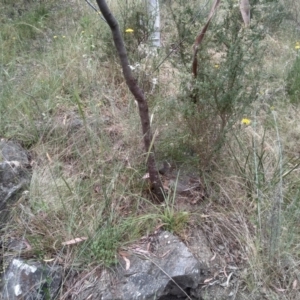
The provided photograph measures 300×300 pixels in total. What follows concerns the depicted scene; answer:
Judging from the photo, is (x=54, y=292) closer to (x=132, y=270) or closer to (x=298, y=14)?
(x=132, y=270)

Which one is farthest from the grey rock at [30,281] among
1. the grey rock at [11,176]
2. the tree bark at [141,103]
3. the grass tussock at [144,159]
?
the tree bark at [141,103]

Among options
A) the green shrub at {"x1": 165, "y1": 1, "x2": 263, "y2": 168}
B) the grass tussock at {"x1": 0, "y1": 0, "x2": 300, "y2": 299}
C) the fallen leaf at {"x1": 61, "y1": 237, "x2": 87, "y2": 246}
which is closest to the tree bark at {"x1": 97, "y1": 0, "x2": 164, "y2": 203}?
the grass tussock at {"x1": 0, "y1": 0, "x2": 300, "y2": 299}

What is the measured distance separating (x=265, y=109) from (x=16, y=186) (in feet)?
6.19

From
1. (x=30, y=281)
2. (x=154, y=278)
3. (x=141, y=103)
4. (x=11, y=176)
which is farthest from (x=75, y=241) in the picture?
(x=141, y=103)

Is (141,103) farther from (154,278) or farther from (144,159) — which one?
(154,278)

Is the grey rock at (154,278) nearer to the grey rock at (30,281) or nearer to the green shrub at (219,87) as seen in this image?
the grey rock at (30,281)

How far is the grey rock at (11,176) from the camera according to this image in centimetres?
252

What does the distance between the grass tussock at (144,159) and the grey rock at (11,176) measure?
0.07 metres

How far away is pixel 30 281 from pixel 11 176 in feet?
2.16

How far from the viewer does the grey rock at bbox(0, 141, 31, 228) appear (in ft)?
8.27

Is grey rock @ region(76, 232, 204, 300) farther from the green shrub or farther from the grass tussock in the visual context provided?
the green shrub

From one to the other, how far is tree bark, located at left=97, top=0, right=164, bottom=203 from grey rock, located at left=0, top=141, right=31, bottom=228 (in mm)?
743

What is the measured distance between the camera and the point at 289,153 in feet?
9.86

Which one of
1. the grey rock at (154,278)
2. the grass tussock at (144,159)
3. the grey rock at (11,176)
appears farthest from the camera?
the grey rock at (11,176)
